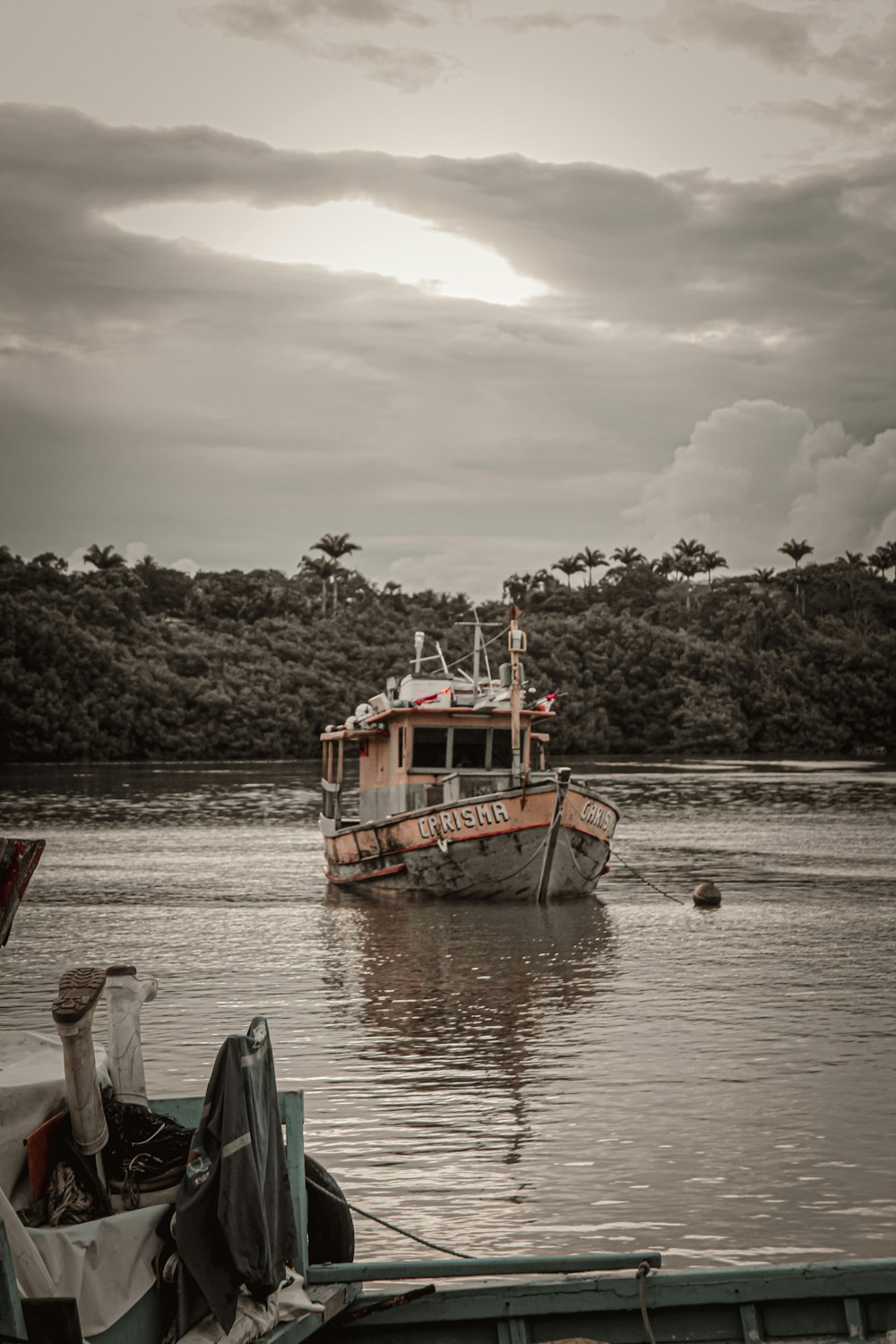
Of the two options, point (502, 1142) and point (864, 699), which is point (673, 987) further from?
point (864, 699)

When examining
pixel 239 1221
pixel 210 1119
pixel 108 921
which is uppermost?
pixel 210 1119

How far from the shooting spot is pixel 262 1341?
17.7 feet

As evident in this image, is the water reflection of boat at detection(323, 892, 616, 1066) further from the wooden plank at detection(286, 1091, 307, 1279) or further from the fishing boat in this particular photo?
the wooden plank at detection(286, 1091, 307, 1279)

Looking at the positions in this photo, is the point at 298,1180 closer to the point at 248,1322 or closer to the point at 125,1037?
the point at 248,1322

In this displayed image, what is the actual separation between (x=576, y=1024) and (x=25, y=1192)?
9640 millimetres

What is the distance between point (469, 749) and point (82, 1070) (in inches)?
746

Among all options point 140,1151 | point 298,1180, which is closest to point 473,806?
point 298,1180

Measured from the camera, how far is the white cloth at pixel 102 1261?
17.4ft

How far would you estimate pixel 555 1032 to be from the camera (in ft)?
46.2

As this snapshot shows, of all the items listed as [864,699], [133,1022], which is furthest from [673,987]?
[864,699]

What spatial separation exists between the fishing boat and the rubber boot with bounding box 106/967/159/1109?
52.6 ft

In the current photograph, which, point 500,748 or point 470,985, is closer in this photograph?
point 470,985

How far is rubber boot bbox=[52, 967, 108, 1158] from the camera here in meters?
5.35

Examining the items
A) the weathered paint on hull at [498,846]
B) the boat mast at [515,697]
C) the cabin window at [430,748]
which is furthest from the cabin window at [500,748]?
the weathered paint on hull at [498,846]
